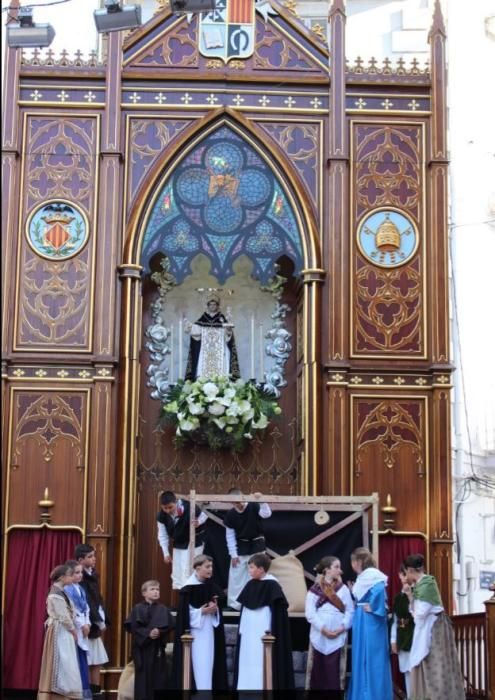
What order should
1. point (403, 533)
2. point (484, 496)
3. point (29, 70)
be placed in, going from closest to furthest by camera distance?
point (403, 533)
point (29, 70)
point (484, 496)

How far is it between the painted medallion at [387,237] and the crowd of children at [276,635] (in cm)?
558

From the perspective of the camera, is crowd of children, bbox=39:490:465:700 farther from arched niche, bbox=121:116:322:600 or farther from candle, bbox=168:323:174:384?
candle, bbox=168:323:174:384

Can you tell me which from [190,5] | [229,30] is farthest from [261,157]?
[190,5]

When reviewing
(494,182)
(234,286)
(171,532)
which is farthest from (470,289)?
(171,532)

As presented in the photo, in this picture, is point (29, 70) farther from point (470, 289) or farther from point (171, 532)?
point (470, 289)

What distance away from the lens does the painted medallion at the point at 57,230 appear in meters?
17.8

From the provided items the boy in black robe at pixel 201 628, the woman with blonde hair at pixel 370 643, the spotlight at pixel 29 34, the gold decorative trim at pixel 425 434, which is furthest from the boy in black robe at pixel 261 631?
the spotlight at pixel 29 34

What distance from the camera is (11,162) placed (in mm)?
17844

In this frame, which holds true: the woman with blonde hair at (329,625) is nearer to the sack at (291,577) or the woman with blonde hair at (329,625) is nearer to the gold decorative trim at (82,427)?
the sack at (291,577)

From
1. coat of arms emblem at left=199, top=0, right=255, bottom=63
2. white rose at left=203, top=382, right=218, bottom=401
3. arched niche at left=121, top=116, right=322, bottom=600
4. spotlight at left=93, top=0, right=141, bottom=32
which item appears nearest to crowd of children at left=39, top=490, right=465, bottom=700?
arched niche at left=121, top=116, right=322, bottom=600

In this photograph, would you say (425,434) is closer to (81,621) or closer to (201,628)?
(201,628)

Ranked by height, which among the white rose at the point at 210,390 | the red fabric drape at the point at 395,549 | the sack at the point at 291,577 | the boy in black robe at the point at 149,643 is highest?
the white rose at the point at 210,390

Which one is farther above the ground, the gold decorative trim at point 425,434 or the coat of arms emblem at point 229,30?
the coat of arms emblem at point 229,30

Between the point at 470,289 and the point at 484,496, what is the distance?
3891 millimetres
